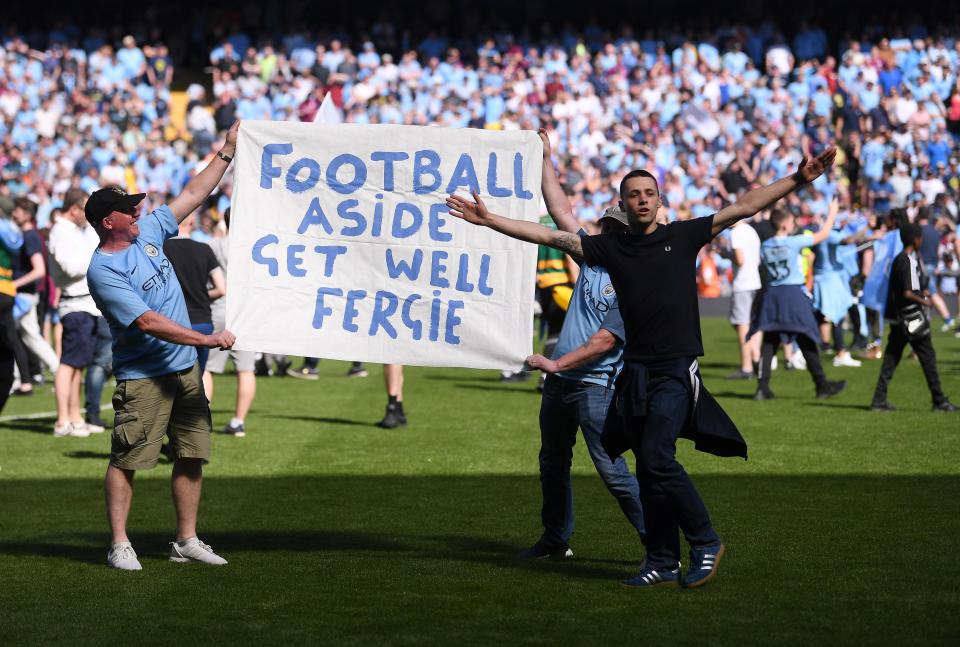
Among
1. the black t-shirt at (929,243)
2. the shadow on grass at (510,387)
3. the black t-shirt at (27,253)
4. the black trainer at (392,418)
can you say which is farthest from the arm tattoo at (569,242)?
the black t-shirt at (929,243)

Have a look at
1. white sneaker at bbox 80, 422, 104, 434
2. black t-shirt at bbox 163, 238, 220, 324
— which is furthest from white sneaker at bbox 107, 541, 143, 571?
white sneaker at bbox 80, 422, 104, 434

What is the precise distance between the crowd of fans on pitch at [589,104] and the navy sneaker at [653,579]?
65.7 feet

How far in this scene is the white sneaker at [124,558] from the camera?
7.59 meters

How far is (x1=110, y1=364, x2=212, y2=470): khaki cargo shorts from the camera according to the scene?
299 inches

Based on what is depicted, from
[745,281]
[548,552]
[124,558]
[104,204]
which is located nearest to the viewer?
[104,204]

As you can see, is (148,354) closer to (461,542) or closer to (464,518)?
(461,542)

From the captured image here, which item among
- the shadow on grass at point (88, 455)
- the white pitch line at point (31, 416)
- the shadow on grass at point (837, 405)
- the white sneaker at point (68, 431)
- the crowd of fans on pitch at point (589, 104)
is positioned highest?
the crowd of fans on pitch at point (589, 104)

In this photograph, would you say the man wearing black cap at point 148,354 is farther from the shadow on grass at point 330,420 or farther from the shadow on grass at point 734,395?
the shadow on grass at point 734,395

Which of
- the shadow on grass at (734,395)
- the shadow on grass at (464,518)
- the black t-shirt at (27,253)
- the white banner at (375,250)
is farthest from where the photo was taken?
the shadow on grass at (734,395)

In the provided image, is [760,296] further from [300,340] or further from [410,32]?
[410,32]

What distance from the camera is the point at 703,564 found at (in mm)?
6973

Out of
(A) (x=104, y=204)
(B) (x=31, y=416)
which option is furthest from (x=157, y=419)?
(B) (x=31, y=416)

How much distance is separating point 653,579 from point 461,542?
1529mm

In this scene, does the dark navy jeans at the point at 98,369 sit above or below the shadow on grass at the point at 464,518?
above
